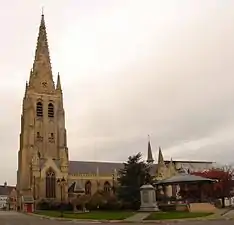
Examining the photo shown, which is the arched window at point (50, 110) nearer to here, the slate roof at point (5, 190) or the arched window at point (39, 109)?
the arched window at point (39, 109)

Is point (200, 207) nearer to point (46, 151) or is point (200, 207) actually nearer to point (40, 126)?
point (46, 151)

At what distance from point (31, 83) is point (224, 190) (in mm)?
60467

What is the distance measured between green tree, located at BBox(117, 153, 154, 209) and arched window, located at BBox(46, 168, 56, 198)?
38926mm

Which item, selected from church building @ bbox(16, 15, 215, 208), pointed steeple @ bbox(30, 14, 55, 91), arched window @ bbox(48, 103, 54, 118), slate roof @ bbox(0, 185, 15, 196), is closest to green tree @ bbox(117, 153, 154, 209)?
church building @ bbox(16, 15, 215, 208)

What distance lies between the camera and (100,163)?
121m

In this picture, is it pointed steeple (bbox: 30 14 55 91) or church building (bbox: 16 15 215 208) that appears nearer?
church building (bbox: 16 15 215 208)

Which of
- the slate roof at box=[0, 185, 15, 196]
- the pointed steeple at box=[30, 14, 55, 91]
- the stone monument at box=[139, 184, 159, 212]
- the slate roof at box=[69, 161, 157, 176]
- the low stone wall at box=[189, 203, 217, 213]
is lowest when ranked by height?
the low stone wall at box=[189, 203, 217, 213]

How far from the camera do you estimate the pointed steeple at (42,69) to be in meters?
110

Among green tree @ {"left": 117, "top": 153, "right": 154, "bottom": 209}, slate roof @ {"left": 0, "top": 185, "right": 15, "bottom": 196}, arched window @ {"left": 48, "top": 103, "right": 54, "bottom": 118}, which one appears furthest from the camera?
slate roof @ {"left": 0, "top": 185, "right": 15, "bottom": 196}

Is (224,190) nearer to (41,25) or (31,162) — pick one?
(31,162)

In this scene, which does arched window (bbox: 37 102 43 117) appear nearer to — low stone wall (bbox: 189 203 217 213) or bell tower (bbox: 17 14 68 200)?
bell tower (bbox: 17 14 68 200)

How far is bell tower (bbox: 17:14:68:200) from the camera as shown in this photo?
99750mm

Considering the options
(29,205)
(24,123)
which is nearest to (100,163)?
(24,123)

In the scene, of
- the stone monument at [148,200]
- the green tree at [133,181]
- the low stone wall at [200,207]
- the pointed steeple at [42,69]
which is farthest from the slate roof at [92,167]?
the low stone wall at [200,207]
